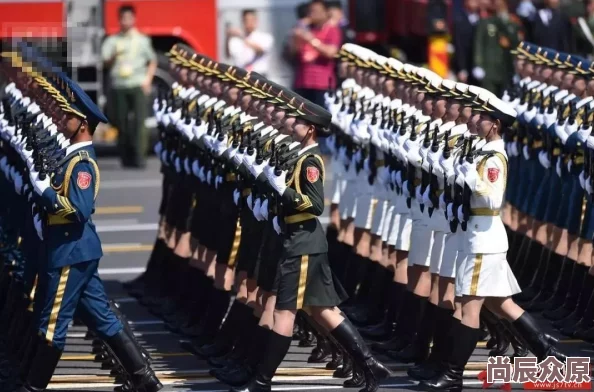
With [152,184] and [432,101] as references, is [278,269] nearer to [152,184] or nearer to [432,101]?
[432,101]

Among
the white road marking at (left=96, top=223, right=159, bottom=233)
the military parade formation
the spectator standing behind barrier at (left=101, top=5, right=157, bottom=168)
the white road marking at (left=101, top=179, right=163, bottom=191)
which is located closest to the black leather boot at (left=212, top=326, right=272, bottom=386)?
the military parade formation

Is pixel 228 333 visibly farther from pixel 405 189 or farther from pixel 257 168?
pixel 405 189

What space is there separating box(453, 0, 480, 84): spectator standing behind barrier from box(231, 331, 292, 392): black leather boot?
1102 centimetres

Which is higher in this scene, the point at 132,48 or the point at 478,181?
the point at 478,181

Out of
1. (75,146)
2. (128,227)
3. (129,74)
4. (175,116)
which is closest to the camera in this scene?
(75,146)

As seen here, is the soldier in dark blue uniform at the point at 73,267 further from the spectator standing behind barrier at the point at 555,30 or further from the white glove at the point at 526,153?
the spectator standing behind barrier at the point at 555,30

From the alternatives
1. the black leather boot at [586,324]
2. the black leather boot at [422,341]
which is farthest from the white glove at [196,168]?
the black leather boot at [586,324]

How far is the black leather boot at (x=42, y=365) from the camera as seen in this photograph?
11.3 metres

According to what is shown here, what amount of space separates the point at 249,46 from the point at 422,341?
9.91m

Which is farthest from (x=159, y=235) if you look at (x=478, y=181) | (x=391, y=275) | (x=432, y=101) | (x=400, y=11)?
(x=400, y=11)

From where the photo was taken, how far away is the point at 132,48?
70.2 ft

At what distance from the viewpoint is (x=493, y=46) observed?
21.7 m

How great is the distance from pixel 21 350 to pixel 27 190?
1109 mm

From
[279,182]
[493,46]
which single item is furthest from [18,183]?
[493,46]
